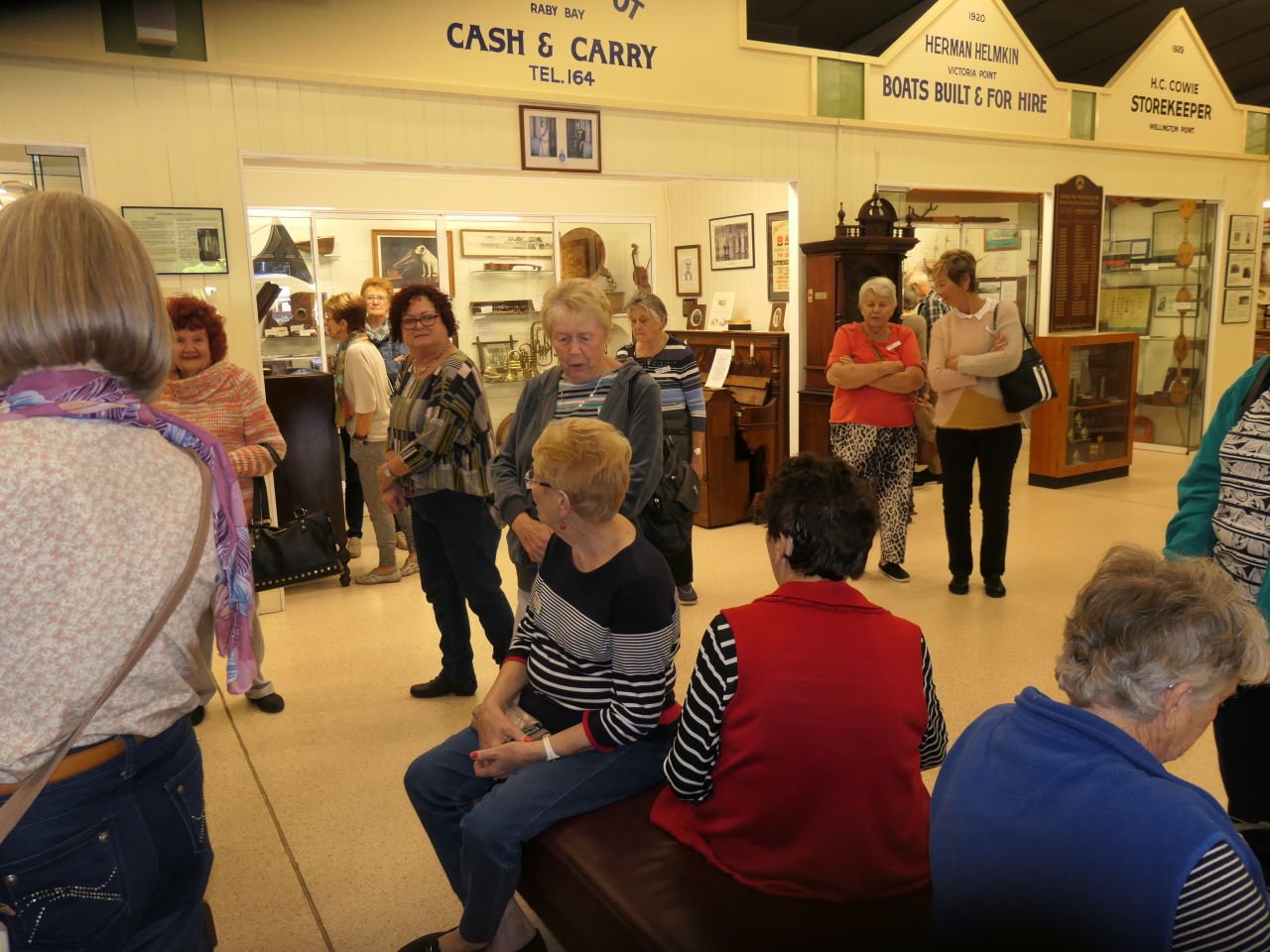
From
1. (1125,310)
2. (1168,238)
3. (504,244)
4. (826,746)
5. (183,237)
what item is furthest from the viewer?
(1168,238)

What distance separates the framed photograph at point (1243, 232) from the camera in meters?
8.78

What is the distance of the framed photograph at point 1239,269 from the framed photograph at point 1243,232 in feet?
0.18

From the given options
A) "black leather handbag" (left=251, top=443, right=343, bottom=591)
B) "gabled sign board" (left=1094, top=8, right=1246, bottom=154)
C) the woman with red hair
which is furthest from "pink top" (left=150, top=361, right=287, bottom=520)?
"gabled sign board" (left=1094, top=8, right=1246, bottom=154)

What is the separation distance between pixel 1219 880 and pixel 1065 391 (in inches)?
A: 273

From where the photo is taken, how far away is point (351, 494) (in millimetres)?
6066

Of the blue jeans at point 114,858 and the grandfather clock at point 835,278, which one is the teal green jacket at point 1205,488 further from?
the grandfather clock at point 835,278

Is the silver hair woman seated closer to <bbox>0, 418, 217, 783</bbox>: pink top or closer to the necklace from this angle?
<bbox>0, 418, 217, 783</bbox>: pink top

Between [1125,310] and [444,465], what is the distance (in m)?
7.53

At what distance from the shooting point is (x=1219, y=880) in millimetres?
1067

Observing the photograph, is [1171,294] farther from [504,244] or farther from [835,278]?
[504,244]

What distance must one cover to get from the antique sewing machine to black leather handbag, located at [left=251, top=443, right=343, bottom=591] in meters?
2.84

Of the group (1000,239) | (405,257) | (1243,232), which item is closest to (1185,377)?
(1243,232)

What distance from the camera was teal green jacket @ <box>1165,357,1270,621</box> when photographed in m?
2.19

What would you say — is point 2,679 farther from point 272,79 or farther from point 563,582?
point 272,79
